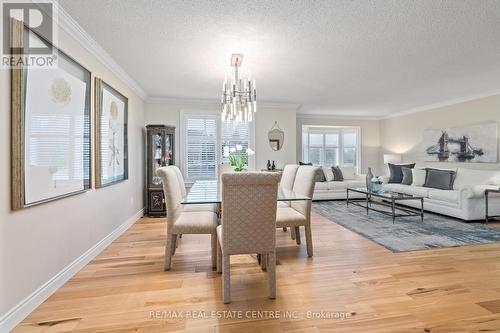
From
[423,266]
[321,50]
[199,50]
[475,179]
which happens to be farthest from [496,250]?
[199,50]

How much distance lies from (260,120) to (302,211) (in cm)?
334

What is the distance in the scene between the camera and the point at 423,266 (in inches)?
99.5

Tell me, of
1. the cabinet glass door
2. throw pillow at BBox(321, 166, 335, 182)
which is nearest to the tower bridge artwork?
throw pillow at BBox(321, 166, 335, 182)

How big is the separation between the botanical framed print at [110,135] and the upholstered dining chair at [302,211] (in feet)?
7.04

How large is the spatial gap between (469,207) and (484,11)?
322 cm

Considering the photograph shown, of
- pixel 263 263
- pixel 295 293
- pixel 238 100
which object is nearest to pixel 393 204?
pixel 263 263

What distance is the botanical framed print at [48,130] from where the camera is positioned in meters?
1.69

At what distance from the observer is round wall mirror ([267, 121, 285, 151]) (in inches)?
233

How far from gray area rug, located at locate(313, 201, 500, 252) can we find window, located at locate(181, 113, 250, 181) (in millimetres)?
2548

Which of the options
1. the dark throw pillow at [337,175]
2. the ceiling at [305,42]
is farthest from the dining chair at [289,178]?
Answer: the dark throw pillow at [337,175]

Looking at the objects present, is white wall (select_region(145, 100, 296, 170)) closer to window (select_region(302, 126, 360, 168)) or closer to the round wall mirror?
the round wall mirror

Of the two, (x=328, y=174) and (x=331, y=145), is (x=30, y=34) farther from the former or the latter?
(x=331, y=145)

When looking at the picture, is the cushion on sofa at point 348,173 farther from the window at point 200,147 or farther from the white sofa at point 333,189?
the window at point 200,147

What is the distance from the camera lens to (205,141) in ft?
18.6
